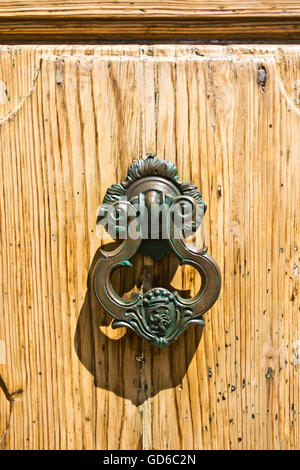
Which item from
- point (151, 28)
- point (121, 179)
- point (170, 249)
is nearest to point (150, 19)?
point (151, 28)

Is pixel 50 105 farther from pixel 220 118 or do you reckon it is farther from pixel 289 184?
pixel 289 184

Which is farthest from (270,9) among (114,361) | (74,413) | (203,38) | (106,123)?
(74,413)

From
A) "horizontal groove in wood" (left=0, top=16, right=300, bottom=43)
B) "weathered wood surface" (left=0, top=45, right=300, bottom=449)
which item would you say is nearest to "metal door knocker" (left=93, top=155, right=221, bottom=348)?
"weathered wood surface" (left=0, top=45, right=300, bottom=449)

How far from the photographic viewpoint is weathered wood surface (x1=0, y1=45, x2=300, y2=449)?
2.34 ft

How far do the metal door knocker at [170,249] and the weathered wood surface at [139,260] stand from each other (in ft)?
0.19

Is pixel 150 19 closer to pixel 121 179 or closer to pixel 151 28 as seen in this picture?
pixel 151 28

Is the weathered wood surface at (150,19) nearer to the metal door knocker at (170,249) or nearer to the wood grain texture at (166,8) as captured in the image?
the wood grain texture at (166,8)

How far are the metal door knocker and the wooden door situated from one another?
0.06 meters

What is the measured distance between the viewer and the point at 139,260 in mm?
732

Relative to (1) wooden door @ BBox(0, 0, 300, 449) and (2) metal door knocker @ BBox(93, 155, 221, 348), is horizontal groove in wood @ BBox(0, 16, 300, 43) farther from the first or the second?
(2) metal door knocker @ BBox(93, 155, 221, 348)

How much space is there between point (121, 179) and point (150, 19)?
254 millimetres

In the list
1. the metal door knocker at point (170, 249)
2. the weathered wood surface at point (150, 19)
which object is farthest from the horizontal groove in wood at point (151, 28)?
the metal door knocker at point (170, 249)

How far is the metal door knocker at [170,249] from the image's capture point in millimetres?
664

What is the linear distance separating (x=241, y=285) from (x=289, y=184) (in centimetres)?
19
